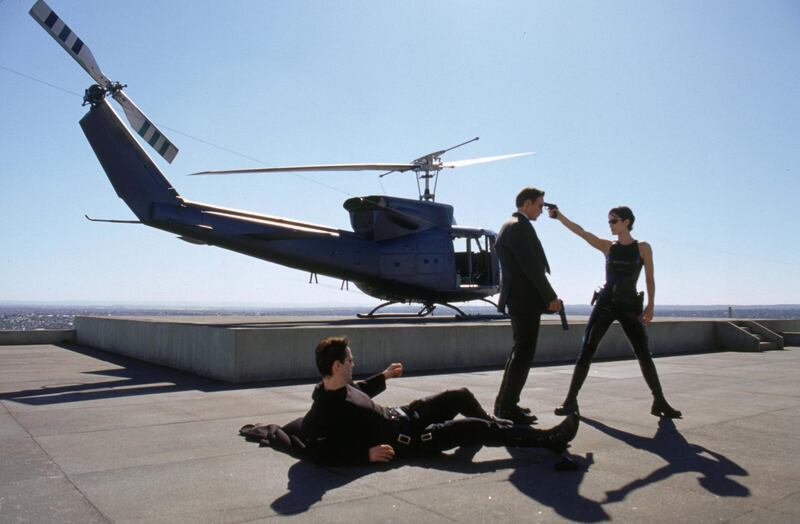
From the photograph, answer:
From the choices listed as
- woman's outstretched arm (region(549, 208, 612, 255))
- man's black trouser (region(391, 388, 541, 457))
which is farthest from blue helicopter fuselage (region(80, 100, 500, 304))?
man's black trouser (region(391, 388, 541, 457))

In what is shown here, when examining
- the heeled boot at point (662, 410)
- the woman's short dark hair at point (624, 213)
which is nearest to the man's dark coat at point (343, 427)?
the heeled boot at point (662, 410)

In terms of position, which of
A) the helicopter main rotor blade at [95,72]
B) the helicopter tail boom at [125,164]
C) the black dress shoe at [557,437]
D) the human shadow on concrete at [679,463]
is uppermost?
the helicopter main rotor blade at [95,72]

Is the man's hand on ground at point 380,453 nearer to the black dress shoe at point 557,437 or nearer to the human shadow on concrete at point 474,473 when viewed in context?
the human shadow on concrete at point 474,473

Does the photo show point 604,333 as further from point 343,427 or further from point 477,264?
point 477,264

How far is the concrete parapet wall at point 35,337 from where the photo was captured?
1443 centimetres

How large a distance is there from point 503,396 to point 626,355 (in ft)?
25.4

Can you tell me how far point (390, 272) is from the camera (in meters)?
16.6

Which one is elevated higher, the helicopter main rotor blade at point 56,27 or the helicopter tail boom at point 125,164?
the helicopter main rotor blade at point 56,27

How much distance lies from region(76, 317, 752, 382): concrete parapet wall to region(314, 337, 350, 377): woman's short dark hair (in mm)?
4077

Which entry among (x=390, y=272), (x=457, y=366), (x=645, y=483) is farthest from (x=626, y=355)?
(x=645, y=483)

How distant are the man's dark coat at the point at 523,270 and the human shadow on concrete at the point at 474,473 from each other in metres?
1.19

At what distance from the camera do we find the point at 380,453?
3.62 meters

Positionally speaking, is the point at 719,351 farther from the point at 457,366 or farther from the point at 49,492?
the point at 49,492

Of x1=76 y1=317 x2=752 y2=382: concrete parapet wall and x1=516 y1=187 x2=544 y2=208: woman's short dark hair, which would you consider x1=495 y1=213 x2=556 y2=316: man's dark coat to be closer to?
x1=516 y1=187 x2=544 y2=208: woman's short dark hair
